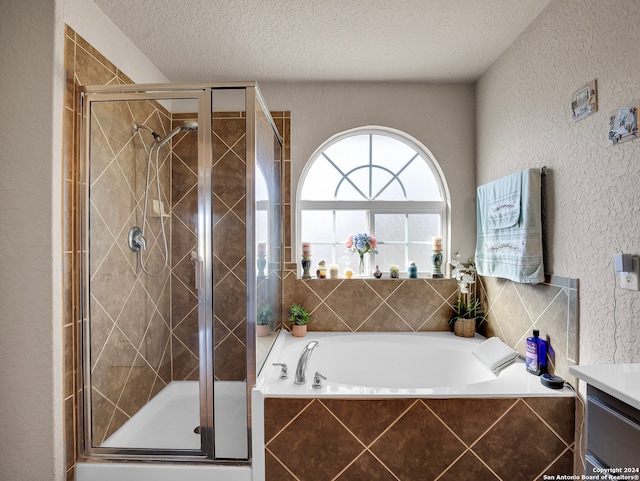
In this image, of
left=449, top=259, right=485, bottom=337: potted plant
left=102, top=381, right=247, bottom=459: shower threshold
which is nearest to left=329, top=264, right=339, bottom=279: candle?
left=449, top=259, right=485, bottom=337: potted plant

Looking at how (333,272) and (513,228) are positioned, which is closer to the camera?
(513,228)

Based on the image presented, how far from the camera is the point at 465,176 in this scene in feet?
8.69

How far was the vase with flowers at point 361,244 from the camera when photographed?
262 centimetres

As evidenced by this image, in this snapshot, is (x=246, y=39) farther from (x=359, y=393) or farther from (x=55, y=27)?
(x=359, y=393)

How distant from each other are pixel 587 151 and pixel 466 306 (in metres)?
1.38

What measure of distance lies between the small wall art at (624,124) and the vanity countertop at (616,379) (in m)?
0.86

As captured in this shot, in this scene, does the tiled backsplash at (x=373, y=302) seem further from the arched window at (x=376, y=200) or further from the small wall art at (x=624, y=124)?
the small wall art at (x=624, y=124)

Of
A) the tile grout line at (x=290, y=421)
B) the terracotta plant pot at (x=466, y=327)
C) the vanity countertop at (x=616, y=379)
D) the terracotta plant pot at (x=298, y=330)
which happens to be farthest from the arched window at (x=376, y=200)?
the vanity countertop at (x=616, y=379)

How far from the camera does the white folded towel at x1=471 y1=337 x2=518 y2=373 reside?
1.92m

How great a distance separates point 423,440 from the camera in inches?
61.4

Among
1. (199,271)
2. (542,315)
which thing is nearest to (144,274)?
(199,271)

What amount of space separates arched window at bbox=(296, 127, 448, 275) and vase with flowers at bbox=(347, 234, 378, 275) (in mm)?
101

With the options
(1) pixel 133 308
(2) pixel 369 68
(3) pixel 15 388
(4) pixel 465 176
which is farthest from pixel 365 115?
(3) pixel 15 388

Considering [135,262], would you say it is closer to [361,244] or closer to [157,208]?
[157,208]
